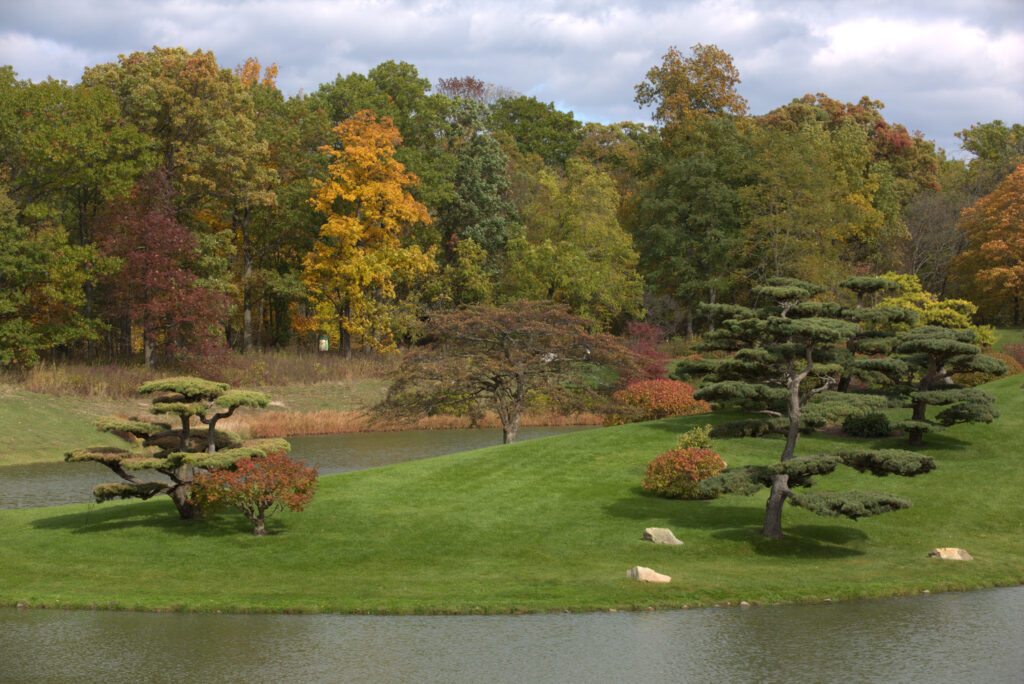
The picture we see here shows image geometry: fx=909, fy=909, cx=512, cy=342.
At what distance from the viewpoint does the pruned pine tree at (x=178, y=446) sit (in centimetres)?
2267

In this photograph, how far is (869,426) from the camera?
31094mm

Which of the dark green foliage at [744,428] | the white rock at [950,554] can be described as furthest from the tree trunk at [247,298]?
the white rock at [950,554]

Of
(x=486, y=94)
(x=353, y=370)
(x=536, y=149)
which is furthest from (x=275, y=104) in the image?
Result: (x=486, y=94)

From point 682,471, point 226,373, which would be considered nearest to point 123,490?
point 682,471

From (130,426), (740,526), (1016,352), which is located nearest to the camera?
(130,426)

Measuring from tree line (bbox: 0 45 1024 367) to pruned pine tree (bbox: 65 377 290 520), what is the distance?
1014 inches

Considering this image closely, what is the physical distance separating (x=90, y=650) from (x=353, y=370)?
159ft

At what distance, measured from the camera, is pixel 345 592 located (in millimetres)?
18188

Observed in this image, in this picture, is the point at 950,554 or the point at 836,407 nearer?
the point at 950,554

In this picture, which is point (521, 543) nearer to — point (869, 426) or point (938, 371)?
point (869, 426)

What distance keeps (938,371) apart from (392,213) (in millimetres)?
41799

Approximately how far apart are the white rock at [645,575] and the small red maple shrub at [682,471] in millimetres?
7412

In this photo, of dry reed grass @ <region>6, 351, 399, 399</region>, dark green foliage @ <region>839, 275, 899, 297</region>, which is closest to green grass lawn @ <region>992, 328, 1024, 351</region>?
dark green foliage @ <region>839, 275, 899, 297</region>

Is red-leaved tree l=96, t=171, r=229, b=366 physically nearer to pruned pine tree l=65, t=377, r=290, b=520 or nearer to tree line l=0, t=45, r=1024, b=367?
tree line l=0, t=45, r=1024, b=367
